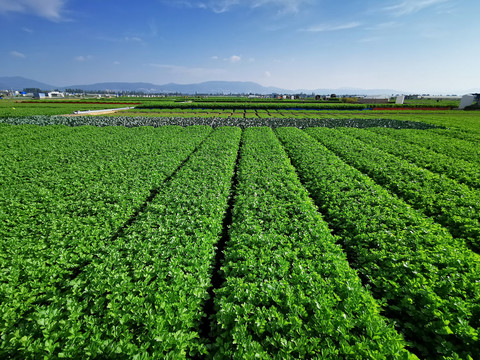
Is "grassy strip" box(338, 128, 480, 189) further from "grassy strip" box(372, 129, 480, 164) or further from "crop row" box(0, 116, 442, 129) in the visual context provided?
"crop row" box(0, 116, 442, 129)

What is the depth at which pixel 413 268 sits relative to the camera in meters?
5.86

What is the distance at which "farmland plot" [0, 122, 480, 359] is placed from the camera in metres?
4.04

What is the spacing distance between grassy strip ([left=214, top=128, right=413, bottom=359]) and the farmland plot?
0.11 ft

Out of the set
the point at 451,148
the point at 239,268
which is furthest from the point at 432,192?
the point at 451,148

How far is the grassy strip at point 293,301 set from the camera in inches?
152

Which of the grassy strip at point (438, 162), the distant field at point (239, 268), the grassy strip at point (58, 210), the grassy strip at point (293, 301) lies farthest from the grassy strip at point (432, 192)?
the grassy strip at point (58, 210)

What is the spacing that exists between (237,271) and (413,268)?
185 inches

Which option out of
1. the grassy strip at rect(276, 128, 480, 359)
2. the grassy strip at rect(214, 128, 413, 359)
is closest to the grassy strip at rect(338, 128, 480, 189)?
the grassy strip at rect(276, 128, 480, 359)

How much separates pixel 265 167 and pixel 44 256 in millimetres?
11658

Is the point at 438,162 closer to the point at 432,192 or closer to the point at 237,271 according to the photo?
the point at 432,192

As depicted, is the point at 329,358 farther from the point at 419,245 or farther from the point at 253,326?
the point at 419,245

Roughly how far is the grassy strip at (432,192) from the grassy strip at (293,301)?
5.54 m

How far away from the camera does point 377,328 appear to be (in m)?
4.15

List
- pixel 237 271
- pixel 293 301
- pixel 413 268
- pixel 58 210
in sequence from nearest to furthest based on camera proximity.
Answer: pixel 293 301, pixel 237 271, pixel 413 268, pixel 58 210
